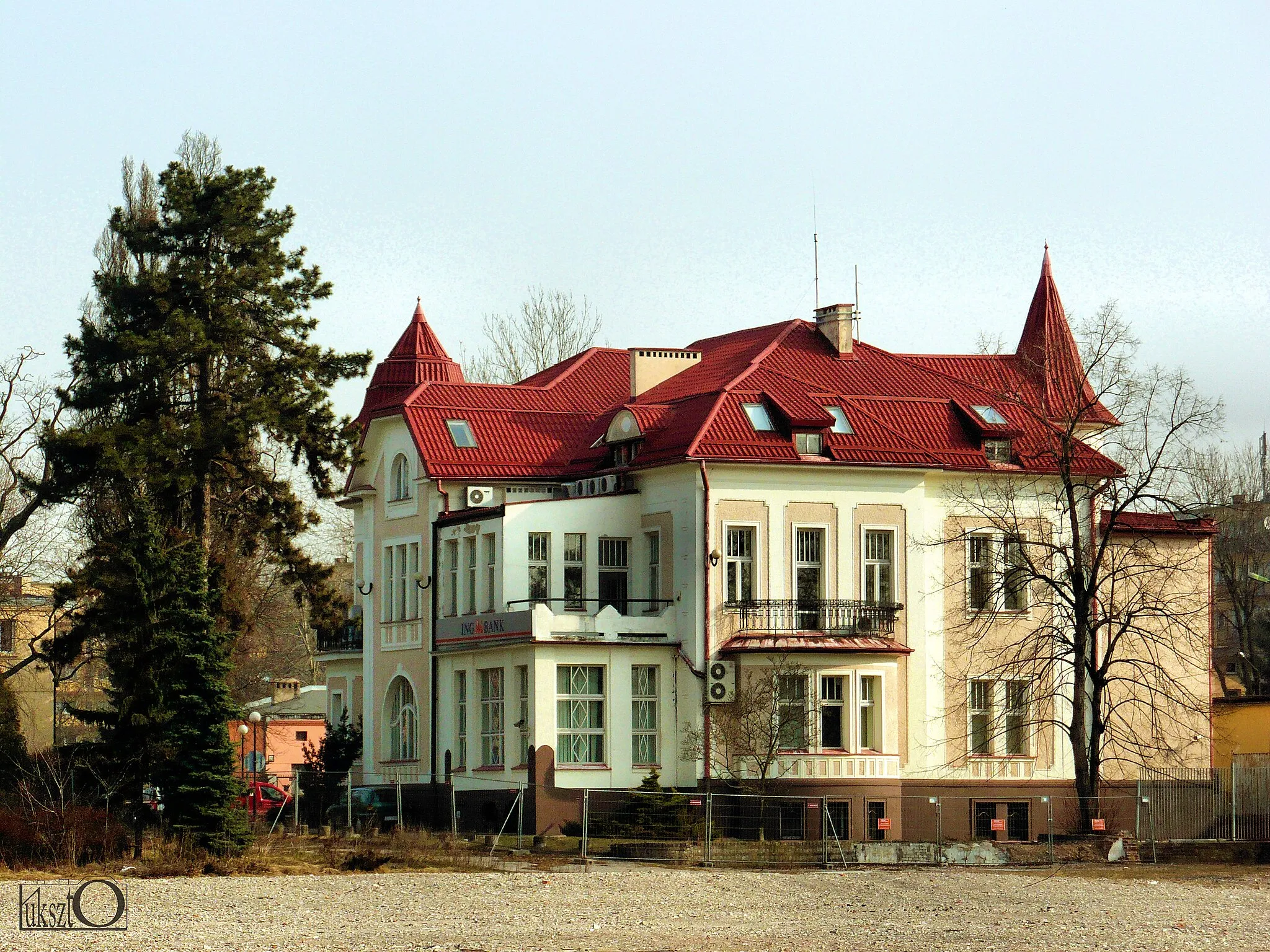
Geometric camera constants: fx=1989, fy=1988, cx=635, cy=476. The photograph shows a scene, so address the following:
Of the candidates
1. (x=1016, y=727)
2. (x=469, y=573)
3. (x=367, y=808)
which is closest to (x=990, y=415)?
(x=1016, y=727)

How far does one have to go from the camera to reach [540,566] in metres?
42.6

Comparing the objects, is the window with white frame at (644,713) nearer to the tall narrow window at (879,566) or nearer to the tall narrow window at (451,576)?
the tall narrow window at (879,566)

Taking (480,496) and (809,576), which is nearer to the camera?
(809,576)

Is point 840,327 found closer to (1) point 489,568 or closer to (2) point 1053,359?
(2) point 1053,359

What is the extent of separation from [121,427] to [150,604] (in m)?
11.6

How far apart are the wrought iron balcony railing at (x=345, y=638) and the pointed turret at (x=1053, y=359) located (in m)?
17.7

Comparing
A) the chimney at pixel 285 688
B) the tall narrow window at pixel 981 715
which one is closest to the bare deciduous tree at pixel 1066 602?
the tall narrow window at pixel 981 715

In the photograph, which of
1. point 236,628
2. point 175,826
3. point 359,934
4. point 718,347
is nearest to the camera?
point 359,934

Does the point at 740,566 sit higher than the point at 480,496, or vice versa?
the point at 480,496

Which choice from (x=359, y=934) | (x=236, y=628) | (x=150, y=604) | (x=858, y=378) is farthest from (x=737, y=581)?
(x=359, y=934)

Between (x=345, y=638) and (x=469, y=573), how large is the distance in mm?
7523

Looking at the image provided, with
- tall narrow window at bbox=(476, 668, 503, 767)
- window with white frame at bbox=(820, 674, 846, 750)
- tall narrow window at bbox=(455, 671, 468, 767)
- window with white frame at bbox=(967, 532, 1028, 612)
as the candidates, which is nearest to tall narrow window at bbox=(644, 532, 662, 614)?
tall narrow window at bbox=(476, 668, 503, 767)

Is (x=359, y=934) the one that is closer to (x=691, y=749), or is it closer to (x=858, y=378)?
(x=691, y=749)

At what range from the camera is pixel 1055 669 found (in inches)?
1711
